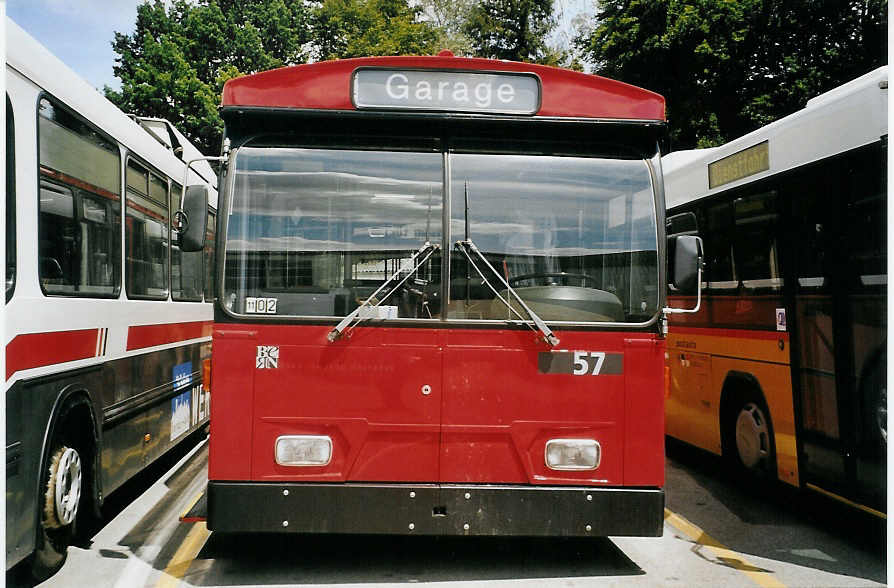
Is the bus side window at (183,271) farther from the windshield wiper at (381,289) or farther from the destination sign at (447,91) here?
the destination sign at (447,91)

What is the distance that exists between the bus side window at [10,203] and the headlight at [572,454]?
10.4ft

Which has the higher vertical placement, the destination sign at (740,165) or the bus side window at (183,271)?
the destination sign at (740,165)

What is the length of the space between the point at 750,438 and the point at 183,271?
5.80 m

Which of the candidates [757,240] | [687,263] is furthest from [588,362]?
[757,240]

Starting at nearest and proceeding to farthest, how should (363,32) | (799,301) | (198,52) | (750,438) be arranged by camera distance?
1. (799,301)
2. (750,438)
3. (198,52)
4. (363,32)

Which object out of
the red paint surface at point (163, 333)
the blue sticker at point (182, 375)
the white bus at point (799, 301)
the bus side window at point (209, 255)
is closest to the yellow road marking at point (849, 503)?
the white bus at point (799, 301)

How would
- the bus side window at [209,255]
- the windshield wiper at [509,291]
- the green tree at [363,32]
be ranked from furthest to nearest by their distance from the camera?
the green tree at [363,32] → the bus side window at [209,255] → the windshield wiper at [509,291]

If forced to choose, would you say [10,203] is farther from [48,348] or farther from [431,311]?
[431,311]

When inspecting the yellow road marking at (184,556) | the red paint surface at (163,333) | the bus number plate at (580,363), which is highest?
the red paint surface at (163,333)

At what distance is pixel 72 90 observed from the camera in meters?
5.73

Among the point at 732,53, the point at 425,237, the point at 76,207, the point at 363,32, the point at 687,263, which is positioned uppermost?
the point at 363,32

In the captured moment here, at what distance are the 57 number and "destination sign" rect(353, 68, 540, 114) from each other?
153 centimetres

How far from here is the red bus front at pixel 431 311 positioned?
522 cm

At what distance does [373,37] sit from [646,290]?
3343 centimetres
